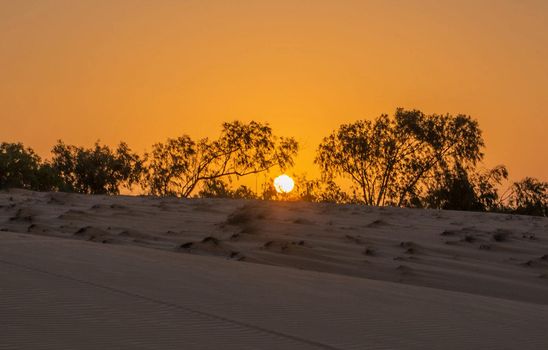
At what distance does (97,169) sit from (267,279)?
1374 inches

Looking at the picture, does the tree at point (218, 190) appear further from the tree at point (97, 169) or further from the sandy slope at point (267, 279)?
the sandy slope at point (267, 279)

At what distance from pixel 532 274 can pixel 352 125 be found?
95.1 feet

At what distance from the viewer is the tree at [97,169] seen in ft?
130

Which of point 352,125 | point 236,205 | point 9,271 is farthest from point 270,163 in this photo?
point 9,271

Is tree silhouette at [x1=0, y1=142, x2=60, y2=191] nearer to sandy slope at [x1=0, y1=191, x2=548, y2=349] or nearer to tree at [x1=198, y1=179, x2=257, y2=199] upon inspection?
tree at [x1=198, y1=179, x2=257, y2=199]

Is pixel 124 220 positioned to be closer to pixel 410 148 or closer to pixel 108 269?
pixel 108 269

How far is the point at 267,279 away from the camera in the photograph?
5.81 metres

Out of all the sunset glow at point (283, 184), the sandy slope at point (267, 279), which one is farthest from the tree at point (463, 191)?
the sandy slope at point (267, 279)

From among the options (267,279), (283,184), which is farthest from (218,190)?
(267,279)

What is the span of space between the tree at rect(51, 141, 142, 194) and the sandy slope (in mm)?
27987

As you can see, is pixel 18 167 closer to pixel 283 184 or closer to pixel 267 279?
pixel 283 184

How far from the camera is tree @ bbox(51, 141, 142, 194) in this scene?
39.5 meters

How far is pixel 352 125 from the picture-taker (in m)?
36.4

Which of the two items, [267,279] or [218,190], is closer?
[267,279]
